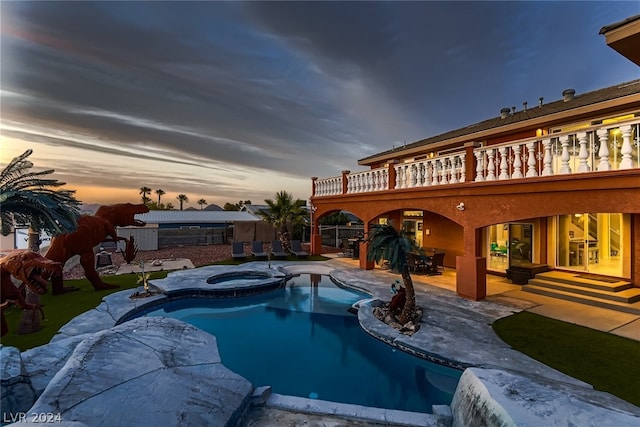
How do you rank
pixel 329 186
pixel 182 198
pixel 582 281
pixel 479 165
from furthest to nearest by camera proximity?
pixel 182 198 → pixel 329 186 → pixel 582 281 → pixel 479 165

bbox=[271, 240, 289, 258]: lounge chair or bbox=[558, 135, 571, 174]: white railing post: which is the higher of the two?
bbox=[558, 135, 571, 174]: white railing post

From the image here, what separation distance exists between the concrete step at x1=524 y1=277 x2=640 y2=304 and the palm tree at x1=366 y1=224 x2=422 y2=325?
686 centimetres

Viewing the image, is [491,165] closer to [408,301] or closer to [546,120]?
[546,120]

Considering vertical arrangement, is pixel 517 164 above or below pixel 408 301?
above

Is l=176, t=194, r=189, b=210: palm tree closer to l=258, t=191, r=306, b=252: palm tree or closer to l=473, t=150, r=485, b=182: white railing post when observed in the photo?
l=258, t=191, r=306, b=252: palm tree

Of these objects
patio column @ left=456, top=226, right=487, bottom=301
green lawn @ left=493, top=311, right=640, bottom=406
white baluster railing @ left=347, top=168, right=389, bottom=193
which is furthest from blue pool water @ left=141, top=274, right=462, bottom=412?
white baluster railing @ left=347, top=168, right=389, bottom=193

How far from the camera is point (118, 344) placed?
5.44 metres

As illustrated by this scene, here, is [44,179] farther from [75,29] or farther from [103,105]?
[103,105]

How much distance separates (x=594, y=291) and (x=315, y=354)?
34.3 feet

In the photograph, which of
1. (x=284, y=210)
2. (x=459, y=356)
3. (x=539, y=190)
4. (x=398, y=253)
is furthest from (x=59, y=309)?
(x=539, y=190)

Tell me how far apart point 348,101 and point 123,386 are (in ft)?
65.8

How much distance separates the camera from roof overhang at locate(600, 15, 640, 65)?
192 inches

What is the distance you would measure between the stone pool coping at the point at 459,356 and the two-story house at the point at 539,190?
8.58 ft

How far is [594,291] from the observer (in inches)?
417
